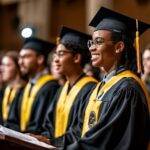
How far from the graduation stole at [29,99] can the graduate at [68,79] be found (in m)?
0.74

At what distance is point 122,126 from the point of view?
3982 millimetres

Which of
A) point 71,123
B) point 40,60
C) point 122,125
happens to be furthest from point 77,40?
point 122,125

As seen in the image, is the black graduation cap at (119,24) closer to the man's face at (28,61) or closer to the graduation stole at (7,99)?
the man's face at (28,61)

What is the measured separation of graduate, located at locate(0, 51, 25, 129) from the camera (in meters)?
6.83

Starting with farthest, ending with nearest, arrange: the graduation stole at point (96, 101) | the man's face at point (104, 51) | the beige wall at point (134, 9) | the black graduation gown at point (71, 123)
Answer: the beige wall at point (134, 9) < the black graduation gown at point (71, 123) < the man's face at point (104, 51) < the graduation stole at point (96, 101)

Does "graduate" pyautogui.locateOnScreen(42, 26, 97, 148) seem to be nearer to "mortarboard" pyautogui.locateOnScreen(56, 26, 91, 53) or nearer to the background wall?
"mortarboard" pyautogui.locateOnScreen(56, 26, 91, 53)

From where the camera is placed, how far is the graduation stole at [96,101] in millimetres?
4238

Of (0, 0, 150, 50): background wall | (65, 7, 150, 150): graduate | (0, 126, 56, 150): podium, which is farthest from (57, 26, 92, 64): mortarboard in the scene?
(0, 0, 150, 50): background wall

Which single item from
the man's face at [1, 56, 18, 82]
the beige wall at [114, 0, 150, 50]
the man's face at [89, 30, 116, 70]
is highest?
the beige wall at [114, 0, 150, 50]

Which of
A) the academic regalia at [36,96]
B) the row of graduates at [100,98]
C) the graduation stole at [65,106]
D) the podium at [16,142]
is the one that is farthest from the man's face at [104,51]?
the academic regalia at [36,96]

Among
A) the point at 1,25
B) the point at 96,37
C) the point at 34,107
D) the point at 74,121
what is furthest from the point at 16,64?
the point at 1,25

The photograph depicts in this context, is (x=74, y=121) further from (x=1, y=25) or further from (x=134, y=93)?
(x=1, y=25)

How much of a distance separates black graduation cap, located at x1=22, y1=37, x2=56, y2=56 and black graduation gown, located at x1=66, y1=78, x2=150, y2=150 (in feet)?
9.11

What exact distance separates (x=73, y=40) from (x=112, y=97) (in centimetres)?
152
